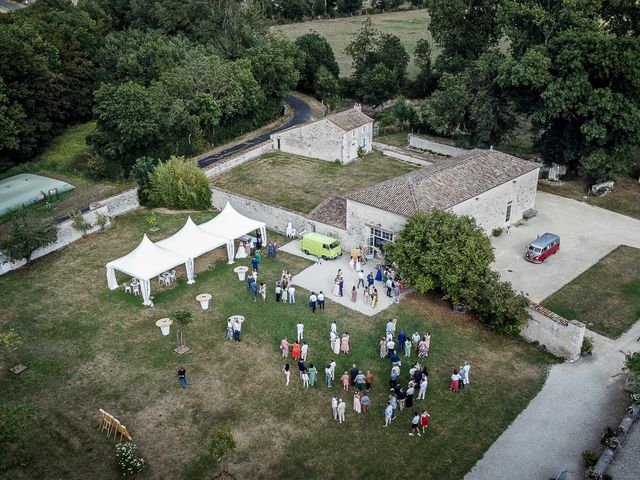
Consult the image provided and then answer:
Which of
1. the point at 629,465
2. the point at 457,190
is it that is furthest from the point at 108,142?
the point at 629,465

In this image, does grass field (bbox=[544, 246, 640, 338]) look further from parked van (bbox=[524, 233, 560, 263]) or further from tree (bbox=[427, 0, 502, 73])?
tree (bbox=[427, 0, 502, 73])

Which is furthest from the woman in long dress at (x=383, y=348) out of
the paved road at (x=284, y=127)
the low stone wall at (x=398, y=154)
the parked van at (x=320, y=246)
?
the paved road at (x=284, y=127)

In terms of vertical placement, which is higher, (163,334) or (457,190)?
(457,190)

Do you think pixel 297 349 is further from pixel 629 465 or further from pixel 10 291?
pixel 10 291

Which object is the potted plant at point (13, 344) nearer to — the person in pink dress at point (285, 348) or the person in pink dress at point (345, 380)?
the person in pink dress at point (285, 348)

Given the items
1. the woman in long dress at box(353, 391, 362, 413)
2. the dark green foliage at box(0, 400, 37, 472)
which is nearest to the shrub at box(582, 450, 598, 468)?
the woman in long dress at box(353, 391, 362, 413)

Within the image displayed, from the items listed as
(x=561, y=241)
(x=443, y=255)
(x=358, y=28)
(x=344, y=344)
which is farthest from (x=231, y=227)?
(x=358, y=28)

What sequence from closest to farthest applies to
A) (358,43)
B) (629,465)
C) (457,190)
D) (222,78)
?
(629,465), (457,190), (222,78), (358,43)
